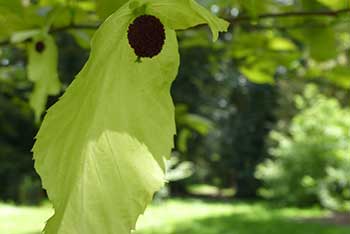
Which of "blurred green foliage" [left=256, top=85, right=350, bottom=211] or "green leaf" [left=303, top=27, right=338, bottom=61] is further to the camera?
"blurred green foliage" [left=256, top=85, right=350, bottom=211]

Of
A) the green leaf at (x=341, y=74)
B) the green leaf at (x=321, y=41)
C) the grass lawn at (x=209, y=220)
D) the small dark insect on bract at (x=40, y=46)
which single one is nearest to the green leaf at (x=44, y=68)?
the small dark insect on bract at (x=40, y=46)

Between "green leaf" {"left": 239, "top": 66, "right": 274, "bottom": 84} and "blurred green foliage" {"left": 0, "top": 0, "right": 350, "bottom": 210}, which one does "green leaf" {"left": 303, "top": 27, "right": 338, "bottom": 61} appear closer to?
"blurred green foliage" {"left": 0, "top": 0, "right": 350, "bottom": 210}

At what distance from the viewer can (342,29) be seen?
1.19 meters

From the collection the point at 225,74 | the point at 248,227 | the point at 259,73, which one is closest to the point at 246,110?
the point at 248,227

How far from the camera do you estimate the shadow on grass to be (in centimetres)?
936

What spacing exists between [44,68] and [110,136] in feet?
2.10

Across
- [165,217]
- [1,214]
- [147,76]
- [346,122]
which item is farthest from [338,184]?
[147,76]

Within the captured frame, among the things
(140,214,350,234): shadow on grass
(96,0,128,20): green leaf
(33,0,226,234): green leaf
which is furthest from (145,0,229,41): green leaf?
(140,214,350,234): shadow on grass

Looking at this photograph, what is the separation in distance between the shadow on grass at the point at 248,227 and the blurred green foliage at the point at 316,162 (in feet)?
4.98

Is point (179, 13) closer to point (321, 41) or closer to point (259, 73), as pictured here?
point (321, 41)

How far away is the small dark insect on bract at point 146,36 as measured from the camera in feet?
1.29

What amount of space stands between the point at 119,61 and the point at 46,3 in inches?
32.3

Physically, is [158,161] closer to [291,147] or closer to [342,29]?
[342,29]

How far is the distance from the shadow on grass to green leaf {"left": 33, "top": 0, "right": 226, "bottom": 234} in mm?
9033
